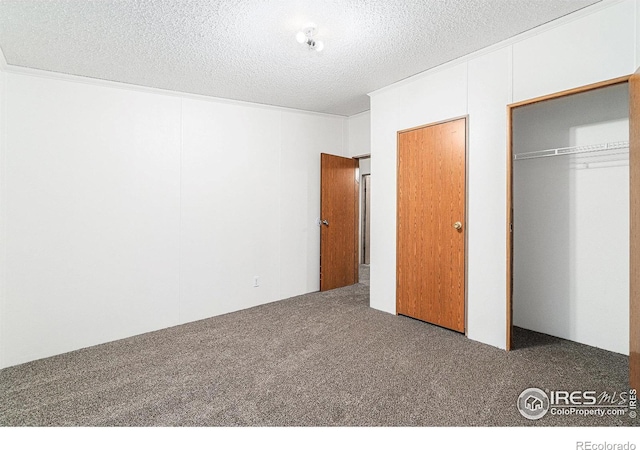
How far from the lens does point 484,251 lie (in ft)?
9.41

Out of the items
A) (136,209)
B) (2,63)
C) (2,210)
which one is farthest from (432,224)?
(2,63)

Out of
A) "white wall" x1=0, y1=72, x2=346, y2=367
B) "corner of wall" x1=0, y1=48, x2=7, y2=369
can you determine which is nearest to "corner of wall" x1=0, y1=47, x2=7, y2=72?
"corner of wall" x1=0, y1=48, x2=7, y2=369

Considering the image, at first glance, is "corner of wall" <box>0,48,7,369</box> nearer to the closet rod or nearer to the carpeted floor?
the carpeted floor

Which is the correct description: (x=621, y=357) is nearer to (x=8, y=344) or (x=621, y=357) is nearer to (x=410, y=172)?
(x=410, y=172)

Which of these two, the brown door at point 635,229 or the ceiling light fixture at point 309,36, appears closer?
the brown door at point 635,229

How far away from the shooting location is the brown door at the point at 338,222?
4.64 meters

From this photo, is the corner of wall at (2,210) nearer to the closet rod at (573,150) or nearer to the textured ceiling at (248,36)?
the textured ceiling at (248,36)

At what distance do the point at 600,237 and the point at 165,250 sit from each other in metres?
3.96

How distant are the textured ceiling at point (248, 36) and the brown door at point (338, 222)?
1.55 meters

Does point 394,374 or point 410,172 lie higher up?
point 410,172

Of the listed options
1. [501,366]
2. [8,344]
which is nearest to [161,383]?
[8,344]

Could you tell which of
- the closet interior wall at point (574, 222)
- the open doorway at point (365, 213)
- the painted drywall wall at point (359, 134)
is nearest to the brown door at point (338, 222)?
the painted drywall wall at point (359, 134)

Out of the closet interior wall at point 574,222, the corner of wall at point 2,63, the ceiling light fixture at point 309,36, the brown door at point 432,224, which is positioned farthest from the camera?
the brown door at point 432,224
